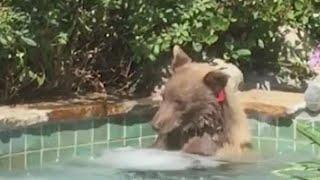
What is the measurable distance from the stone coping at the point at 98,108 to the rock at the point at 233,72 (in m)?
0.10

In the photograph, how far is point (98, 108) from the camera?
639 centimetres

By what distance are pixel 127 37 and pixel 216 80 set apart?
5.16ft

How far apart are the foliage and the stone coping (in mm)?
289

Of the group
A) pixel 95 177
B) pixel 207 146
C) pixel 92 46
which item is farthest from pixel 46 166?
pixel 92 46

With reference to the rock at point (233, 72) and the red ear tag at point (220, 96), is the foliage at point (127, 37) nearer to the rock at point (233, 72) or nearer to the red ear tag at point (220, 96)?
the rock at point (233, 72)

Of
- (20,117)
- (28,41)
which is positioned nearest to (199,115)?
(20,117)

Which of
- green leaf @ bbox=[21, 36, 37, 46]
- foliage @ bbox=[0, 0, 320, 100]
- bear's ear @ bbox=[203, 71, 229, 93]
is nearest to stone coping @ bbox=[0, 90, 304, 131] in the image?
foliage @ bbox=[0, 0, 320, 100]

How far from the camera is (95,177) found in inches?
219

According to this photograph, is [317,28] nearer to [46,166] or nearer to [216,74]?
[216,74]

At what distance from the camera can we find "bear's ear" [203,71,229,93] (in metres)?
5.70

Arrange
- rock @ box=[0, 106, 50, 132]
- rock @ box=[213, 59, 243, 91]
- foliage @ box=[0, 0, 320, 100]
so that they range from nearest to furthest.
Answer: rock @ box=[0, 106, 50, 132] → foliage @ box=[0, 0, 320, 100] → rock @ box=[213, 59, 243, 91]

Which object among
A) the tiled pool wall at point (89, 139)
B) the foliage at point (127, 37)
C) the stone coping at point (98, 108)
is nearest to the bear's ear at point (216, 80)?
→ the tiled pool wall at point (89, 139)

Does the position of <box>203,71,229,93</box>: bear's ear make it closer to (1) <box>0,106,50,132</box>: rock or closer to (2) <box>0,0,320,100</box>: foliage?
(2) <box>0,0,320,100</box>: foliage

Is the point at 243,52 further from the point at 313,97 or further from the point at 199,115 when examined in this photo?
the point at 199,115
